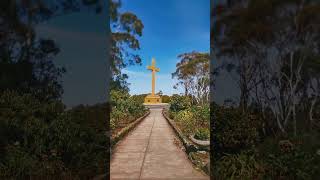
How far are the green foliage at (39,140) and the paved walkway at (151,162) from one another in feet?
2.85

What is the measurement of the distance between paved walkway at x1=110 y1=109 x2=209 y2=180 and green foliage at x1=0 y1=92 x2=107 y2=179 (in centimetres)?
87

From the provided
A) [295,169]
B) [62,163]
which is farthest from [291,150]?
[62,163]

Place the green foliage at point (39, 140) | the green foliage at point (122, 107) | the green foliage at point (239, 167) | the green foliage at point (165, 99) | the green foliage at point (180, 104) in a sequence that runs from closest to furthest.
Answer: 1. the green foliage at point (39, 140)
2. the green foliage at point (239, 167)
3. the green foliage at point (122, 107)
4. the green foliage at point (180, 104)
5. the green foliage at point (165, 99)

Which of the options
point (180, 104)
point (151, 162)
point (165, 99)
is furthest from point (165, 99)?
point (151, 162)

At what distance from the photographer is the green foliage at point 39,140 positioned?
6477mm

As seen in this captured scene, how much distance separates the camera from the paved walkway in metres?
7.49

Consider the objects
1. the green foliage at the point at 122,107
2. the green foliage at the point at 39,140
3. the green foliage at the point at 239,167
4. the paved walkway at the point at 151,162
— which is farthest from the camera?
the green foliage at the point at 122,107

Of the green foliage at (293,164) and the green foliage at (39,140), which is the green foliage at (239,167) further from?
the green foliage at (39,140)

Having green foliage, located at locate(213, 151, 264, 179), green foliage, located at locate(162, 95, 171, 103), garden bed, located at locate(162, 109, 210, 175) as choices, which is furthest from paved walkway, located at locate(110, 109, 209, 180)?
green foliage, located at locate(162, 95, 171, 103)

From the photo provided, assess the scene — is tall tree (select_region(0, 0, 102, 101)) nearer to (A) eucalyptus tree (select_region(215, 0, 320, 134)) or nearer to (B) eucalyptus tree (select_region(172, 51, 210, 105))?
(A) eucalyptus tree (select_region(215, 0, 320, 134))

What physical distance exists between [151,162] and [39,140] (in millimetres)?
2784

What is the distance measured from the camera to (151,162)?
872cm

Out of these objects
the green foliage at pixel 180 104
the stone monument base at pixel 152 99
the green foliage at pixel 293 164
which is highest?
the stone monument base at pixel 152 99

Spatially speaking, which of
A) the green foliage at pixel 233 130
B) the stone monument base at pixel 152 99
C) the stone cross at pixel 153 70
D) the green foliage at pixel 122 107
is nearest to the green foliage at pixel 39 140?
the green foliage at pixel 233 130
